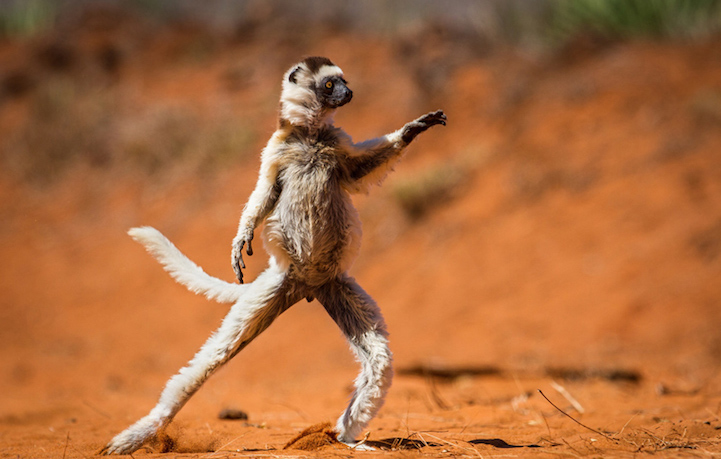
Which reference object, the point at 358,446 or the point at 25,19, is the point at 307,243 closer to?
the point at 358,446

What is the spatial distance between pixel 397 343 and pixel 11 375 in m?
5.90

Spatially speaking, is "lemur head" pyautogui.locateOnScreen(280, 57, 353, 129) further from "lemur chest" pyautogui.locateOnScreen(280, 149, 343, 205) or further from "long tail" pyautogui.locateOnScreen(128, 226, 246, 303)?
"long tail" pyautogui.locateOnScreen(128, 226, 246, 303)

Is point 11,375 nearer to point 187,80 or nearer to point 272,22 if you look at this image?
point 187,80

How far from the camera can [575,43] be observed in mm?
15000

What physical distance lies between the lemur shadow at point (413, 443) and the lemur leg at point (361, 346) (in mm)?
222

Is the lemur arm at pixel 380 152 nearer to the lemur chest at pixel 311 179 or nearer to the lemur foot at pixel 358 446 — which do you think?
the lemur chest at pixel 311 179

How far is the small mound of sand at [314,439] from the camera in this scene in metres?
3.75

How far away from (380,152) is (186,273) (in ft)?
4.64

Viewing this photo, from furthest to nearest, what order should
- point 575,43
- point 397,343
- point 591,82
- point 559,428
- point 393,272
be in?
point 575,43 < point 591,82 < point 393,272 < point 397,343 < point 559,428

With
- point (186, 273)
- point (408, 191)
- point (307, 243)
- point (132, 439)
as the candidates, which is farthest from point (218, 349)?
point (408, 191)

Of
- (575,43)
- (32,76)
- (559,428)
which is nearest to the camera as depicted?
(559,428)

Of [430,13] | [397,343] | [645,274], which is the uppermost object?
[430,13]

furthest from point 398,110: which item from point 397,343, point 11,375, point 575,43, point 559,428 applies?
point 559,428

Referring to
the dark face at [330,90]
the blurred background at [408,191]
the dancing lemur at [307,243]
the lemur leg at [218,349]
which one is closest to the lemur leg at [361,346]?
the dancing lemur at [307,243]
